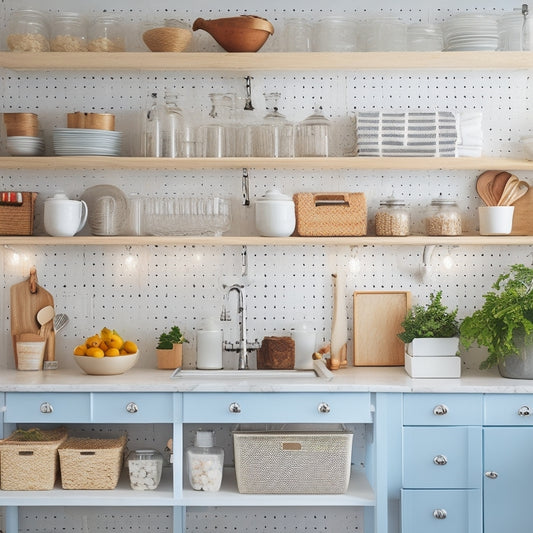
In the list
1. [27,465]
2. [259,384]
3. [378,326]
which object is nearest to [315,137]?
[378,326]

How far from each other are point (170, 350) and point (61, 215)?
30.6 inches

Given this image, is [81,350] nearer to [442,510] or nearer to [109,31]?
[109,31]

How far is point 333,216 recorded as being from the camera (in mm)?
3943

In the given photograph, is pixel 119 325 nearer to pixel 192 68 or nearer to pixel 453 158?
pixel 192 68

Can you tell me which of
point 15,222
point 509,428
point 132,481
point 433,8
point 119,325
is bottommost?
point 132,481

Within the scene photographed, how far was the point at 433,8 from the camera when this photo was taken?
4113 mm

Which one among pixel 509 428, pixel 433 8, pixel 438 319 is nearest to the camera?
pixel 509 428

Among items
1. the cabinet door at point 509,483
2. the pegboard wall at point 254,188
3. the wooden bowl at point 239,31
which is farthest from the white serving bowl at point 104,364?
the cabinet door at point 509,483

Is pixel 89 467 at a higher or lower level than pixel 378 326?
lower

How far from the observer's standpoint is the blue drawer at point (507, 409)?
3545 mm

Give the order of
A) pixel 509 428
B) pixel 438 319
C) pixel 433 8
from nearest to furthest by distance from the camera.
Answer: pixel 509 428, pixel 438 319, pixel 433 8

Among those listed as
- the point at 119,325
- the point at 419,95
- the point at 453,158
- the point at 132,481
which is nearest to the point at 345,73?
the point at 419,95

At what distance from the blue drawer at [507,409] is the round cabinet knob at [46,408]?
1771 millimetres

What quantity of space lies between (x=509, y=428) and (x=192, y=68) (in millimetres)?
2081
